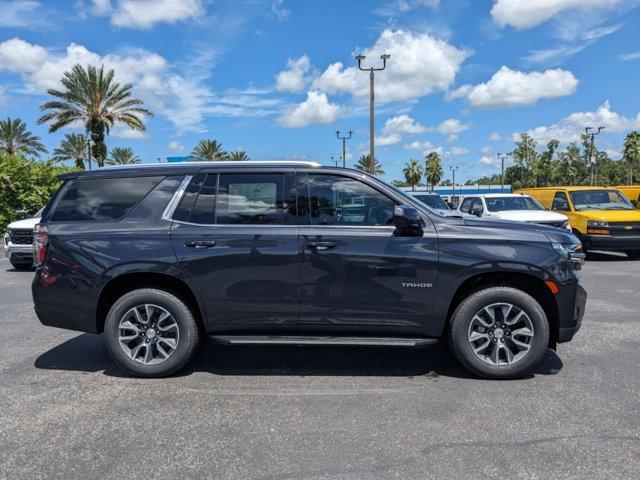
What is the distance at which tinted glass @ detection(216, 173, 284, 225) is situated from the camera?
457cm

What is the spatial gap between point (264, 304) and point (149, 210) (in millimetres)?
1334

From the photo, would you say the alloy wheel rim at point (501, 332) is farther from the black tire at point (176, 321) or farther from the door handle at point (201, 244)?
the black tire at point (176, 321)

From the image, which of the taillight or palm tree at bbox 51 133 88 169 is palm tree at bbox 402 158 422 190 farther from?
the taillight

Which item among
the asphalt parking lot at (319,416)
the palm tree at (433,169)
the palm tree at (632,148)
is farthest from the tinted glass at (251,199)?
the palm tree at (433,169)

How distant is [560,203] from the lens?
14.2 m

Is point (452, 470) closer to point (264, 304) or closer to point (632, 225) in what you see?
point (264, 304)

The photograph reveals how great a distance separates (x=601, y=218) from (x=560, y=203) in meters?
1.93

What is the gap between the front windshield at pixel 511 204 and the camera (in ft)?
45.0

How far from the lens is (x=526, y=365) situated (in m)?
4.45

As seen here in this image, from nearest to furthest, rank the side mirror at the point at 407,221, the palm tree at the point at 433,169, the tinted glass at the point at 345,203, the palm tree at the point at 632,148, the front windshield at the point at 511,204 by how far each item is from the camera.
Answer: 1. the side mirror at the point at 407,221
2. the tinted glass at the point at 345,203
3. the front windshield at the point at 511,204
4. the palm tree at the point at 632,148
5. the palm tree at the point at 433,169

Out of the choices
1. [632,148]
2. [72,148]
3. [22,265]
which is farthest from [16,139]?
[632,148]

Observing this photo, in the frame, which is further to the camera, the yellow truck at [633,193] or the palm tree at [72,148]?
the palm tree at [72,148]

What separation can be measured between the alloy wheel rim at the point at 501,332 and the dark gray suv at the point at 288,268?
11 mm

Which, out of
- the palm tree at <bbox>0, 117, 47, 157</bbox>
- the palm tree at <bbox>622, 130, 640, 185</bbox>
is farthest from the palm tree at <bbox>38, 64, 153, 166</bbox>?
the palm tree at <bbox>622, 130, 640, 185</bbox>
